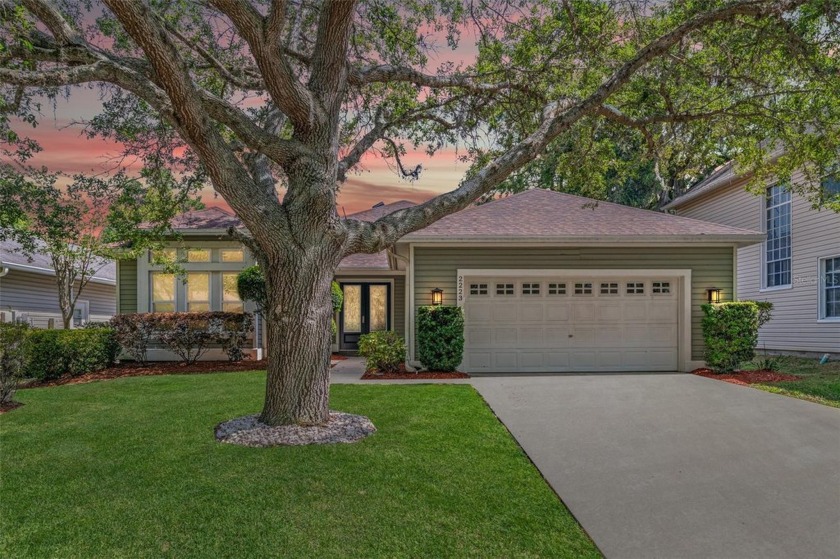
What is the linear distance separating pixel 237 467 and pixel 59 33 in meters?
5.10

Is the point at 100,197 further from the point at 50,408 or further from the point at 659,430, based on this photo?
the point at 659,430

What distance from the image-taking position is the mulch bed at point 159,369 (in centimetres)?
976

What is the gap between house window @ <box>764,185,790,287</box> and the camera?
13.6 m

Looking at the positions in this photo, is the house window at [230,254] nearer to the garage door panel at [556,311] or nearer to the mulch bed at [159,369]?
the mulch bed at [159,369]

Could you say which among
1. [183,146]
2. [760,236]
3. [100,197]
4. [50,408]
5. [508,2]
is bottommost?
[50,408]

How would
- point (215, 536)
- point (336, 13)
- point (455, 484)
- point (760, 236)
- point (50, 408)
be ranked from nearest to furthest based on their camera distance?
point (215, 536) → point (455, 484) → point (336, 13) → point (50, 408) → point (760, 236)

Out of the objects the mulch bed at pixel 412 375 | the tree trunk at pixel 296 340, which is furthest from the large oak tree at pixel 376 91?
the mulch bed at pixel 412 375

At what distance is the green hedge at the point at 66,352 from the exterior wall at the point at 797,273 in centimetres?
1587

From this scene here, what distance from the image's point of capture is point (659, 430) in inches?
219

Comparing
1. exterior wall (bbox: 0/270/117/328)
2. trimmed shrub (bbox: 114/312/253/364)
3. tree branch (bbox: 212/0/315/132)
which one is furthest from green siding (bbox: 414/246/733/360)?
exterior wall (bbox: 0/270/117/328)

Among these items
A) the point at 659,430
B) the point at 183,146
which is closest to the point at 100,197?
the point at 183,146

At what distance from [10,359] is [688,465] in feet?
28.4

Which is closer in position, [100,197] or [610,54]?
[610,54]

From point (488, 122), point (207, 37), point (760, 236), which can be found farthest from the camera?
point (760, 236)
